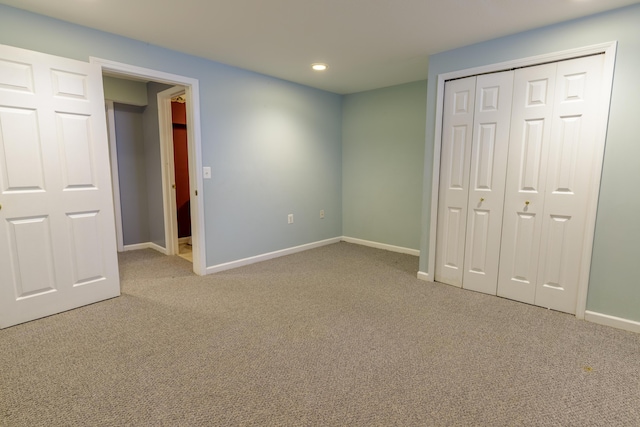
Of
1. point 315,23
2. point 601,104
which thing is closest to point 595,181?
point 601,104

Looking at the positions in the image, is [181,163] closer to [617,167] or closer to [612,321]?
[617,167]

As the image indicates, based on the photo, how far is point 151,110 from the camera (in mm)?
4305

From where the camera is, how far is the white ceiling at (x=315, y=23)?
2.16 metres

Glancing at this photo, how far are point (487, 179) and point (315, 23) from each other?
6.51 ft

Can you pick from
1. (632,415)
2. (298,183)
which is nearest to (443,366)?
(632,415)

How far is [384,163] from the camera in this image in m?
4.51

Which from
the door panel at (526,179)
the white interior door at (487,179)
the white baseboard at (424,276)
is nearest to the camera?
the door panel at (526,179)

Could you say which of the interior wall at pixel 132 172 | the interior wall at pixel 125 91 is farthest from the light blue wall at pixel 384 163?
the interior wall at pixel 132 172

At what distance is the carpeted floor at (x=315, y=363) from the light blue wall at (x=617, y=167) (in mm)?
326

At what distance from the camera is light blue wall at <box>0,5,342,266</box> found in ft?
8.61

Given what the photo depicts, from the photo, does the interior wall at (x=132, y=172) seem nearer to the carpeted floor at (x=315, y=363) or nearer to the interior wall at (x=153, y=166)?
the interior wall at (x=153, y=166)

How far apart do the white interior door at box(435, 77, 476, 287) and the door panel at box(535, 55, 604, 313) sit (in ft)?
2.11

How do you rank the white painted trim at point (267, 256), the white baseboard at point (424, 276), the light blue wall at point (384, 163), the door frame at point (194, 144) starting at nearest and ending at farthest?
the door frame at point (194, 144) < the white baseboard at point (424, 276) < the white painted trim at point (267, 256) < the light blue wall at point (384, 163)

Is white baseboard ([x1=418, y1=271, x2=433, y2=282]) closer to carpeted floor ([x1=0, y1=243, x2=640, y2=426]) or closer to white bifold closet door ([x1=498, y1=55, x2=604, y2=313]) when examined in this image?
carpeted floor ([x1=0, y1=243, x2=640, y2=426])
